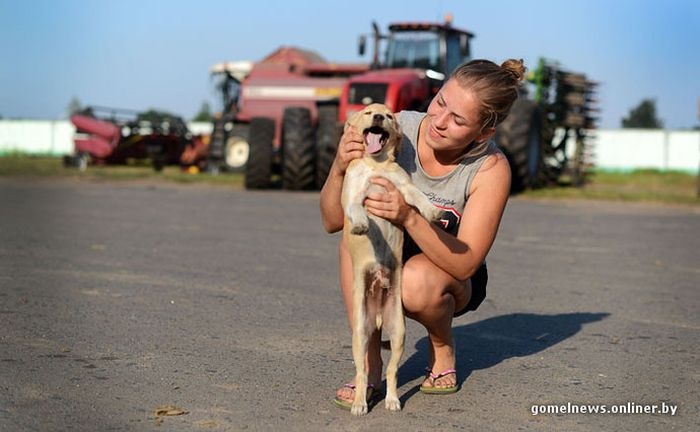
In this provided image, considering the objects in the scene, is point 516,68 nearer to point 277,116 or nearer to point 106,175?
point 277,116

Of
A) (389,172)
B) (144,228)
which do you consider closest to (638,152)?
(144,228)

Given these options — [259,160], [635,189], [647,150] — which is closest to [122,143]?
[259,160]

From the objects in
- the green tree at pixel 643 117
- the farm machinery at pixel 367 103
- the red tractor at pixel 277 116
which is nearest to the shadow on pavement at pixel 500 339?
the farm machinery at pixel 367 103

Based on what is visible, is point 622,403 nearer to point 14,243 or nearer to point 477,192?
point 477,192

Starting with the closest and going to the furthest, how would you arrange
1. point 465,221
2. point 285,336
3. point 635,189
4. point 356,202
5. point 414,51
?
point 356,202
point 465,221
point 285,336
point 414,51
point 635,189

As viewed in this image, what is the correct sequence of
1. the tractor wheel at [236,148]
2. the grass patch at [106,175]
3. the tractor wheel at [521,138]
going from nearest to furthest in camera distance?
the tractor wheel at [521,138] < the grass patch at [106,175] < the tractor wheel at [236,148]

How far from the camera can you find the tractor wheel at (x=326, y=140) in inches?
711

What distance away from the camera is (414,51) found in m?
18.8

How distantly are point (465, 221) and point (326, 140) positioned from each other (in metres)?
14.0

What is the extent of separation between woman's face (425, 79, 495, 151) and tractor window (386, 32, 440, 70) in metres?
14.6

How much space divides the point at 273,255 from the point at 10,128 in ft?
125

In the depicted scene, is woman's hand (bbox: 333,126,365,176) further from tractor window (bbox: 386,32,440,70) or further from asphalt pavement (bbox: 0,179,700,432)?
tractor window (bbox: 386,32,440,70)

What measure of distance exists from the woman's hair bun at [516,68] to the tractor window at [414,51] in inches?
570

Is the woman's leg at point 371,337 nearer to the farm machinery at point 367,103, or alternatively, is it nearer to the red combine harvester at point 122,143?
the farm machinery at point 367,103
